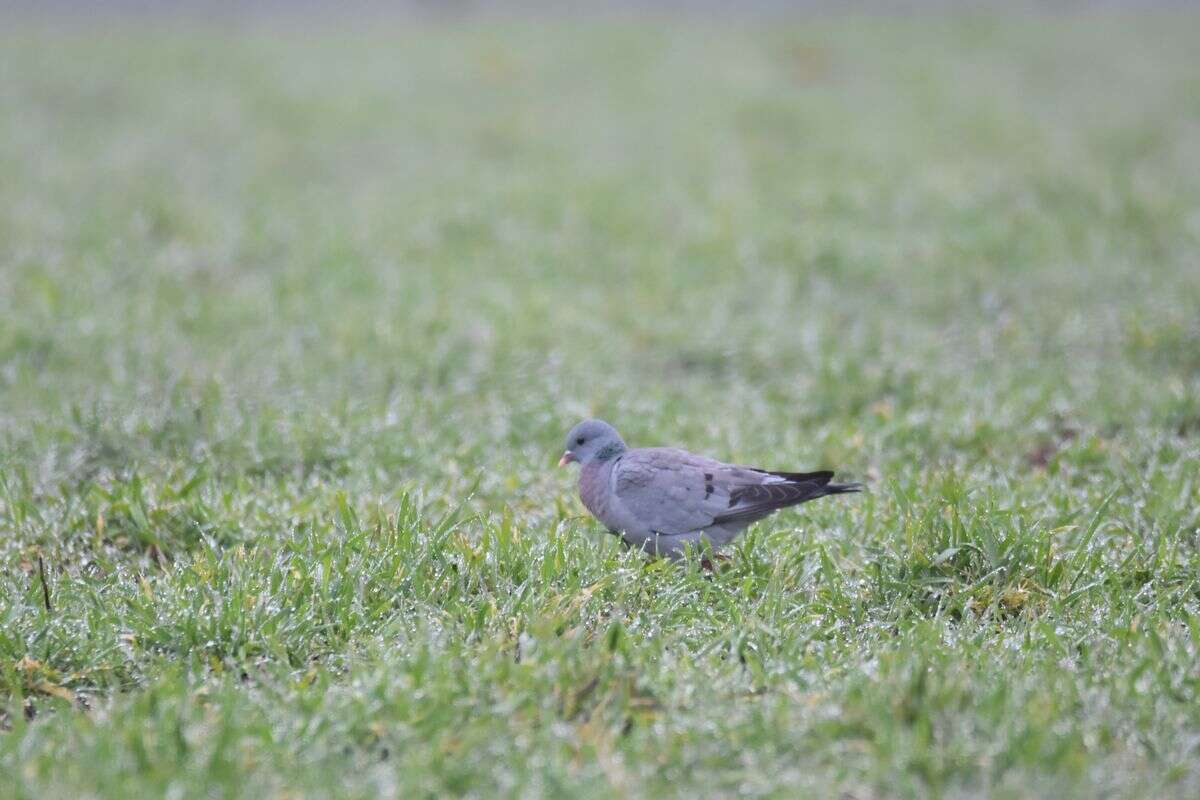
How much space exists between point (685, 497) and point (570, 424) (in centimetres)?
163

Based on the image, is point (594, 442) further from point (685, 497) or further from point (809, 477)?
point (809, 477)

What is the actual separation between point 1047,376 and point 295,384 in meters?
3.83

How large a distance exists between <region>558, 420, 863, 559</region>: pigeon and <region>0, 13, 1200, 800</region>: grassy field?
0.16 m

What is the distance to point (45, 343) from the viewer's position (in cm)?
652

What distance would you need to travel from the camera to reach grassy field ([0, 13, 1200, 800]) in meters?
3.08

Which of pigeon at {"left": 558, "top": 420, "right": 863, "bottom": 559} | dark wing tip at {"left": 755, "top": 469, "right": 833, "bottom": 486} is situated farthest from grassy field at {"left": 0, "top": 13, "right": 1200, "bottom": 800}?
dark wing tip at {"left": 755, "top": 469, "right": 833, "bottom": 486}

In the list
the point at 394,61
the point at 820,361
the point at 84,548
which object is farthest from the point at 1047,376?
the point at 394,61

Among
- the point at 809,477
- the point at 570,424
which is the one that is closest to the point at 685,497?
the point at 809,477

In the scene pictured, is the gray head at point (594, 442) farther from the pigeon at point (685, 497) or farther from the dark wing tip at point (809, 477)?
the dark wing tip at point (809, 477)

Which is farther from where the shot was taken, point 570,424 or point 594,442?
point 570,424

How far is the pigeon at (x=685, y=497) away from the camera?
4.13 meters

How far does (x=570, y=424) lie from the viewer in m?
5.70

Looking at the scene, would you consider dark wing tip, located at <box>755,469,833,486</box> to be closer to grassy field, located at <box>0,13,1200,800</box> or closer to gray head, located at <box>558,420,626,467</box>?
grassy field, located at <box>0,13,1200,800</box>

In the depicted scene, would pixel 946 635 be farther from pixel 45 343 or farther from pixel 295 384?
pixel 45 343
